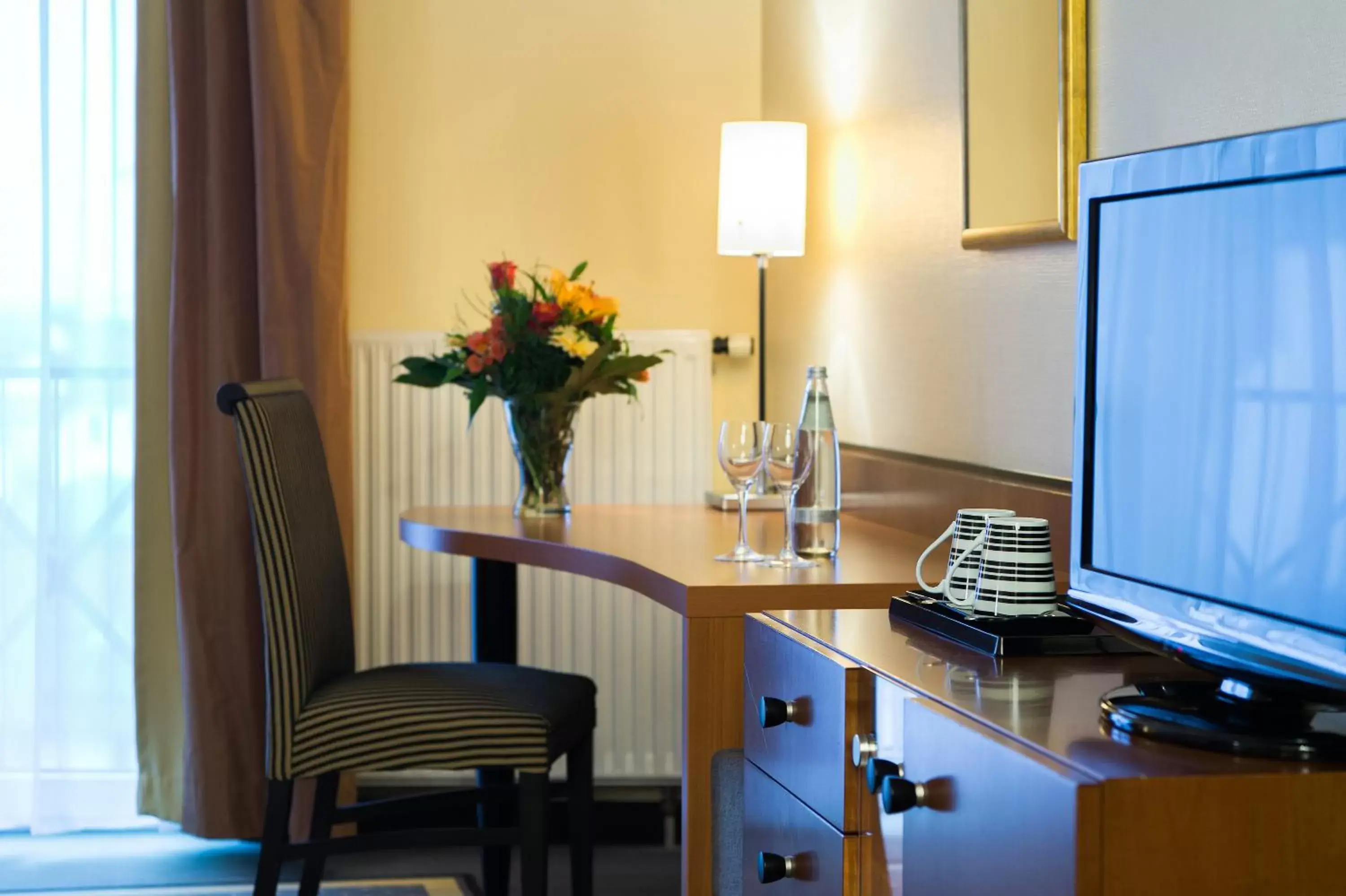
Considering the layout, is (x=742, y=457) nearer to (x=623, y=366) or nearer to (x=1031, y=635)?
(x=623, y=366)

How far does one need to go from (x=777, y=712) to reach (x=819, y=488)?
2.08ft

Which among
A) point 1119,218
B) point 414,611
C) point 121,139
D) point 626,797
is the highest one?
point 121,139

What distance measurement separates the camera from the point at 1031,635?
1240 millimetres

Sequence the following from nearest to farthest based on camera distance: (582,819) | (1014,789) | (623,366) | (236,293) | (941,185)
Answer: (1014,789) → (941,185) → (582,819) → (623,366) → (236,293)

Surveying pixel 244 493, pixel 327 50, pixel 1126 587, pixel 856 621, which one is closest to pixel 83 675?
pixel 244 493

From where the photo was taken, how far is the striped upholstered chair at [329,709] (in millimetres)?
2141

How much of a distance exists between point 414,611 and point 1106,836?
8.45ft

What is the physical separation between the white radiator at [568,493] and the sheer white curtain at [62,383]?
20.1 inches

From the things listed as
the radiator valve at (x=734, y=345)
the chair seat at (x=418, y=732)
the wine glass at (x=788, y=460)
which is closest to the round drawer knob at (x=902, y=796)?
the wine glass at (x=788, y=460)

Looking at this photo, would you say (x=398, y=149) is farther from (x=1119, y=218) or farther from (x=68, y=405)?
(x=1119, y=218)

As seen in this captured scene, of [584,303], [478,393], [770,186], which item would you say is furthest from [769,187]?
[478,393]

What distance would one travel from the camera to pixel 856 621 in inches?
56.7

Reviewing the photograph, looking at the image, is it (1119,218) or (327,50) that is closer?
(1119,218)

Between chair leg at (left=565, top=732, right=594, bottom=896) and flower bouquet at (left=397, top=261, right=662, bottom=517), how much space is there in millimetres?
446
